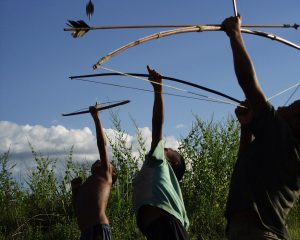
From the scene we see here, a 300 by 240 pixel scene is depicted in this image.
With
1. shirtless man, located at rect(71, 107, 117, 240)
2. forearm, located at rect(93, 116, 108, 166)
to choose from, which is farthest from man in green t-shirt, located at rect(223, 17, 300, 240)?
forearm, located at rect(93, 116, 108, 166)

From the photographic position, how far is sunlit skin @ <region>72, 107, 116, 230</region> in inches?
220

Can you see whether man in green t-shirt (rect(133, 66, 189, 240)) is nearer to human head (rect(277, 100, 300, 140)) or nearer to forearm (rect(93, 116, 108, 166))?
human head (rect(277, 100, 300, 140))

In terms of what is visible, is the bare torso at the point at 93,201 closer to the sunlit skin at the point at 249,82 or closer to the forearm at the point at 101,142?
the forearm at the point at 101,142

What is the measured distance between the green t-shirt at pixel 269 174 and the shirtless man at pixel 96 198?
95.4 inches

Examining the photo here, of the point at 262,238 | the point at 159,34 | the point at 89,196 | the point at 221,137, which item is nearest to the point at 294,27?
the point at 159,34

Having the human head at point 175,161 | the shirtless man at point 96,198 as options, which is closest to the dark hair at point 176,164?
the human head at point 175,161

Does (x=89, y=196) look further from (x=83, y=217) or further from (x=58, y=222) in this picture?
(x=58, y=222)

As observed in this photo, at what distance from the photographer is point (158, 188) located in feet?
13.6

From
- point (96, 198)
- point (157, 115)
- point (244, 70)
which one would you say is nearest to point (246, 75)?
point (244, 70)

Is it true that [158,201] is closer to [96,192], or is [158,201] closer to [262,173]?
[262,173]

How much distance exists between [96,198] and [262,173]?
109 inches

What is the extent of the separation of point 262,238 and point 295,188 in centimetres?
37

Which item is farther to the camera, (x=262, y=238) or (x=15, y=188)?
(x=15, y=188)

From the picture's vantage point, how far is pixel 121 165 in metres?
8.67
